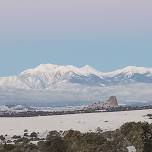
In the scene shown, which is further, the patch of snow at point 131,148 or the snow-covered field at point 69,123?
the snow-covered field at point 69,123

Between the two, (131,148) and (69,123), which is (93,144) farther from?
(69,123)

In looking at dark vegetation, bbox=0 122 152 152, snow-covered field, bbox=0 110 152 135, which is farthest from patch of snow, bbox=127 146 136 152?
snow-covered field, bbox=0 110 152 135

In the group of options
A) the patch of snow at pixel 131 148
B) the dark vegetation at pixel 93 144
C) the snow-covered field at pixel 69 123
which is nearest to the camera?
the dark vegetation at pixel 93 144

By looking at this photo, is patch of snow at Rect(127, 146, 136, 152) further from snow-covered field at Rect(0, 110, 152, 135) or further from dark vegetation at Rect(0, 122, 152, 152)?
snow-covered field at Rect(0, 110, 152, 135)

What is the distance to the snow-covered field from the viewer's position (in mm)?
63688

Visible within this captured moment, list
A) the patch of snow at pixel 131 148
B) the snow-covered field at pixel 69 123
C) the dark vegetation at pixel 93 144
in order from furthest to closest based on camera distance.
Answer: the snow-covered field at pixel 69 123 → the patch of snow at pixel 131 148 → the dark vegetation at pixel 93 144

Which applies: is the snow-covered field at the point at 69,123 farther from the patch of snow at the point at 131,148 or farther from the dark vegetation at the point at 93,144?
the patch of snow at the point at 131,148

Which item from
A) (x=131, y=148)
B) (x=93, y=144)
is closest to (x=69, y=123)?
(x=131, y=148)

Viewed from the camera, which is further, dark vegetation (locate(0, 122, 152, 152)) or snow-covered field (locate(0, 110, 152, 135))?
snow-covered field (locate(0, 110, 152, 135))

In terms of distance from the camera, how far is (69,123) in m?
69.2

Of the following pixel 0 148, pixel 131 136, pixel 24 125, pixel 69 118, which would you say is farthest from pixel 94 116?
pixel 0 148

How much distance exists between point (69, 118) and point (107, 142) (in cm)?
3768

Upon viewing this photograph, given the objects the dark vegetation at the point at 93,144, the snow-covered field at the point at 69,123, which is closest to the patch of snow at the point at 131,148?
the dark vegetation at the point at 93,144

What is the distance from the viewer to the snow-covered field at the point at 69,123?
63.7m
